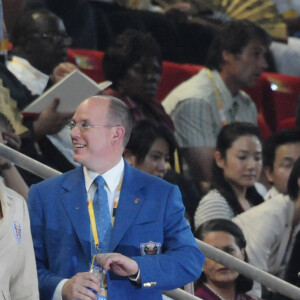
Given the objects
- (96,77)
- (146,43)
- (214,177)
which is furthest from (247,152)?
(96,77)

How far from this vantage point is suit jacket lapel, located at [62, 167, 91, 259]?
13.6ft

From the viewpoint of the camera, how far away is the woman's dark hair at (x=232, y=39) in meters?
7.88

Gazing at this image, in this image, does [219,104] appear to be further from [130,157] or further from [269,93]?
[130,157]

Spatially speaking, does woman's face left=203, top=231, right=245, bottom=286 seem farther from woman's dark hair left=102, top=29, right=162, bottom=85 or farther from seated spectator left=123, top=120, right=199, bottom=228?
woman's dark hair left=102, top=29, right=162, bottom=85

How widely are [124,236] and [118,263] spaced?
0.22 meters

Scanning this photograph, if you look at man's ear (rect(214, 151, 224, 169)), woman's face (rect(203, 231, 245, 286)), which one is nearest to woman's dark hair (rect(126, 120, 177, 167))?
man's ear (rect(214, 151, 224, 169))

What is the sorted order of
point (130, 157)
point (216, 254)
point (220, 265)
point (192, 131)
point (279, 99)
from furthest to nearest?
point (279, 99) → point (192, 131) → point (130, 157) → point (220, 265) → point (216, 254)

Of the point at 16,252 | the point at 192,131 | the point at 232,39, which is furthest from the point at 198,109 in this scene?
the point at 16,252

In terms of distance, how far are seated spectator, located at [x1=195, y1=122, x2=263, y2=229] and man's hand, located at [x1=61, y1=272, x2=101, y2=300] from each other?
98.2 inches

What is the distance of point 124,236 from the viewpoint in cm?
416

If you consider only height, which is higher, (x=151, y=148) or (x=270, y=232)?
(x=151, y=148)

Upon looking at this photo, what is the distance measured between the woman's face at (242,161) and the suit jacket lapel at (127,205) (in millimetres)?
2503

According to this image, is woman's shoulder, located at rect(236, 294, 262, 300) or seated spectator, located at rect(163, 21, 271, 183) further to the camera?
seated spectator, located at rect(163, 21, 271, 183)

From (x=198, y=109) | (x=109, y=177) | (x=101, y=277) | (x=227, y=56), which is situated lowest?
(x=101, y=277)
